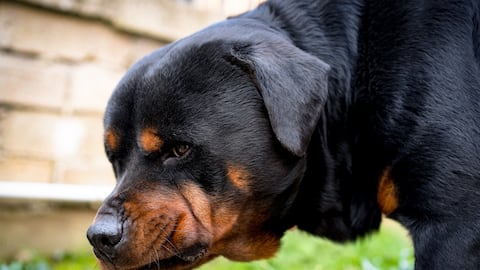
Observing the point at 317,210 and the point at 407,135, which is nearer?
the point at 407,135

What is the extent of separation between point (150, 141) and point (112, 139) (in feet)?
0.70

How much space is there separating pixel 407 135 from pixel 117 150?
1.00 m

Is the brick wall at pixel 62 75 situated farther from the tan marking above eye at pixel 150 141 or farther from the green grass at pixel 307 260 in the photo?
the tan marking above eye at pixel 150 141

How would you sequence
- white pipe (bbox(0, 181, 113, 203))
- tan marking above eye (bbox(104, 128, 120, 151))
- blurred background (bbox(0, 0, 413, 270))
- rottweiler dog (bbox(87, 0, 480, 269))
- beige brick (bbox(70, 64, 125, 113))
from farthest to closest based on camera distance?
1. beige brick (bbox(70, 64, 125, 113))
2. blurred background (bbox(0, 0, 413, 270))
3. white pipe (bbox(0, 181, 113, 203))
4. tan marking above eye (bbox(104, 128, 120, 151))
5. rottweiler dog (bbox(87, 0, 480, 269))

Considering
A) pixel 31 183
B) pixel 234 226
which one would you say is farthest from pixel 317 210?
pixel 31 183

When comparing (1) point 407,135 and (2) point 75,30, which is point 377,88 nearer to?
(1) point 407,135

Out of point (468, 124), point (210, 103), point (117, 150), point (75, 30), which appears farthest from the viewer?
point (75, 30)

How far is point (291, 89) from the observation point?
208 centimetres

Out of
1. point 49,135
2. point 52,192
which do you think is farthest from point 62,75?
point 52,192

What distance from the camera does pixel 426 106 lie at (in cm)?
208

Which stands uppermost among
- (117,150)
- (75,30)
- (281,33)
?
(281,33)

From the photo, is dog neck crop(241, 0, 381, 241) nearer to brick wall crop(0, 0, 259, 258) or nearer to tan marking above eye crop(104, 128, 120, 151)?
tan marking above eye crop(104, 128, 120, 151)

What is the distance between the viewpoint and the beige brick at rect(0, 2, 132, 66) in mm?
3740

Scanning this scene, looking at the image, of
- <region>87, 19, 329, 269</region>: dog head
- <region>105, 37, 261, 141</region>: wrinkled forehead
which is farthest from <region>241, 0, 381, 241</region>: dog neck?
<region>105, 37, 261, 141</region>: wrinkled forehead
